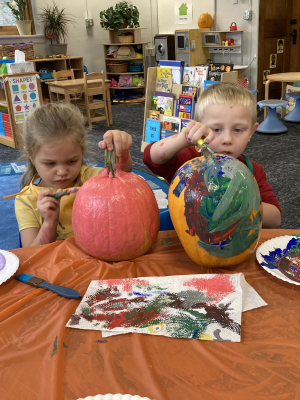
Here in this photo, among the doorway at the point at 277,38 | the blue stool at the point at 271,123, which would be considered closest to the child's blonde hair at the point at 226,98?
the blue stool at the point at 271,123

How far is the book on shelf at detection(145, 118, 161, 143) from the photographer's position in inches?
161

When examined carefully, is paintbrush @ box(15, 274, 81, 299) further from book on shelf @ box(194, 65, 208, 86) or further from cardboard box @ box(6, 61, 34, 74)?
cardboard box @ box(6, 61, 34, 74)

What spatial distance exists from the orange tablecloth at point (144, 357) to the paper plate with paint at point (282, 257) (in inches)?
0.9

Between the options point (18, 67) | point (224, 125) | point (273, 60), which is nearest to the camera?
point (224, 125)

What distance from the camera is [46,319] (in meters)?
0.74

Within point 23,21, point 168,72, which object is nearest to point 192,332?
point 168,72

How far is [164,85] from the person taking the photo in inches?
157

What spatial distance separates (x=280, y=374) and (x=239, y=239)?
311mm

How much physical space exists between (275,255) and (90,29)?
8234 millimetres

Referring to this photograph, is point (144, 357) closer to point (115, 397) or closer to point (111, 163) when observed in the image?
point (115, 397)

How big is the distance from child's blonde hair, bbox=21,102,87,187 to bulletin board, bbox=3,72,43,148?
3.61 meters

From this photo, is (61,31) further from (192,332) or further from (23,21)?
(192,332)

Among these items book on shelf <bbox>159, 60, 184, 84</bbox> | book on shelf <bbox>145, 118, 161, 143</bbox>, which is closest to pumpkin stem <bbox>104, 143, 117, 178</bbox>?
book on shelf <bbox>159, 60, 184, 84</bbox>

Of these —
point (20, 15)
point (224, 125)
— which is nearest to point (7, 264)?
point (224, 125)
